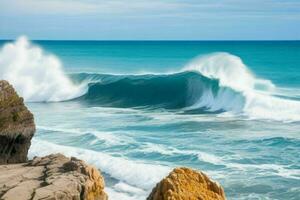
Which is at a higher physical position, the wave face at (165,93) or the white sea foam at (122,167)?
the wave face at (165,93)

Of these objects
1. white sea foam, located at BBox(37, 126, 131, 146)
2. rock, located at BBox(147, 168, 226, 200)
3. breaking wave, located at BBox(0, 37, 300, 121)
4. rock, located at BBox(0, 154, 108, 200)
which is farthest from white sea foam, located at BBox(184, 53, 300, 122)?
rock, located at BBox(147, 168, 226, 200)

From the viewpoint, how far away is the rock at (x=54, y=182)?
756 cm

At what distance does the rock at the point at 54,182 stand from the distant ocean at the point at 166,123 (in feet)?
11.5

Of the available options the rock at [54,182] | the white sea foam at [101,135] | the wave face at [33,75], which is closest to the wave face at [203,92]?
the wave face at [33,75]

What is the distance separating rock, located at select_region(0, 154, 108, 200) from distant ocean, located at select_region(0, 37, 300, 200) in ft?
11.5

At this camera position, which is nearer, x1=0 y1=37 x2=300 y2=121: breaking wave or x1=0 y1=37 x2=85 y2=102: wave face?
x1=0 y1=37 x2=300 y2=121: breaking wave

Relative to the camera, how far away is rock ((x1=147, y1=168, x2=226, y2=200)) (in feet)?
17.0

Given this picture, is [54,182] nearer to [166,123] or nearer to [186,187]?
[186,187]

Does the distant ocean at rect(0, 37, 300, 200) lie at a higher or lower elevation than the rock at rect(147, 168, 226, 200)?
lower

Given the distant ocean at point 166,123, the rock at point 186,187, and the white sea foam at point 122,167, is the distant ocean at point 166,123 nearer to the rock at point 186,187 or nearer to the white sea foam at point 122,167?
the white sea foam at point 122,167

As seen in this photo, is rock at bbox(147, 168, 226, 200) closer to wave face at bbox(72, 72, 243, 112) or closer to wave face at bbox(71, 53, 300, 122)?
wave face at bbox(71, 53, 300, 122)

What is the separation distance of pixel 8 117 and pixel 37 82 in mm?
27451

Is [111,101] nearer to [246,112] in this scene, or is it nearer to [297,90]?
[246,112]

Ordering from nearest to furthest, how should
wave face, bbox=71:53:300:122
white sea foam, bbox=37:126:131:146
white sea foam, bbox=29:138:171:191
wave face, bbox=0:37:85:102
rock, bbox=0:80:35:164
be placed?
rock, bbox=0:80:35:164
white sea foam, bbox=29:138:171:191
white sea foam, bbox=37:126:131:146
wave face, bbox=71:53:300:122
wave face, bbox=0:37:85:102
